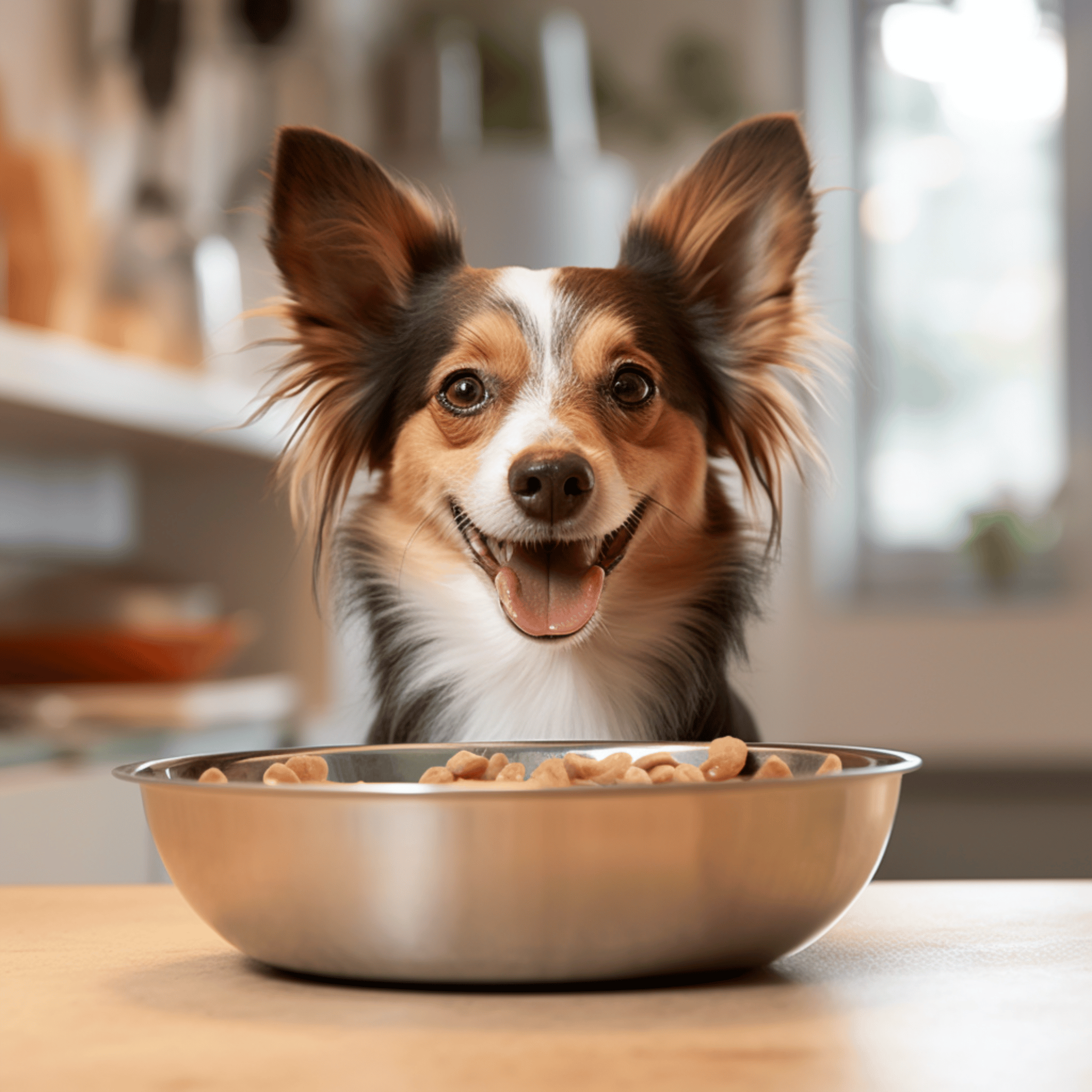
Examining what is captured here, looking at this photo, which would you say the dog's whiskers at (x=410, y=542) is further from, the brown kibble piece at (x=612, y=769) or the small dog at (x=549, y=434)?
the brown kibble piece at (x=612, y=769)

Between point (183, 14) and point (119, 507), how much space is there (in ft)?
3.57

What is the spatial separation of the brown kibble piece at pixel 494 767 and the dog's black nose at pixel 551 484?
0.28 metres

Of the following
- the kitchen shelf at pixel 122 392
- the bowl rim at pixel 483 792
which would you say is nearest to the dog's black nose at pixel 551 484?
the bowl rim at pixel 483 792

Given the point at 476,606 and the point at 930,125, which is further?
the point at 930,125

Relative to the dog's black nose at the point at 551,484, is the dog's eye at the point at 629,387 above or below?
above

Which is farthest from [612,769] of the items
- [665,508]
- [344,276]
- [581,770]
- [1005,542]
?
[1005,542]

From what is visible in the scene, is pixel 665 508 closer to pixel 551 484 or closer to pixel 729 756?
pixel 551 484

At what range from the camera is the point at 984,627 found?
4.32 meters

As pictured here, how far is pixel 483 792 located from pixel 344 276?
0.64 metres

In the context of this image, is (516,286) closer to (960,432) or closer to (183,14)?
(183,14)

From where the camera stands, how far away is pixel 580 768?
0.72 meters

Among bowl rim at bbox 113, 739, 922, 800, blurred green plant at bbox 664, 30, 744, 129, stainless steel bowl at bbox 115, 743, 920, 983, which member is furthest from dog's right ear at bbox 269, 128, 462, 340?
blurred green plant at bbox 664, 30, 744, 129

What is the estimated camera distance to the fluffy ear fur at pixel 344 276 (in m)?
1.07

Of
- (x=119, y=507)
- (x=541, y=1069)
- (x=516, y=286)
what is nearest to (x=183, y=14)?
(x=119, y=507)
